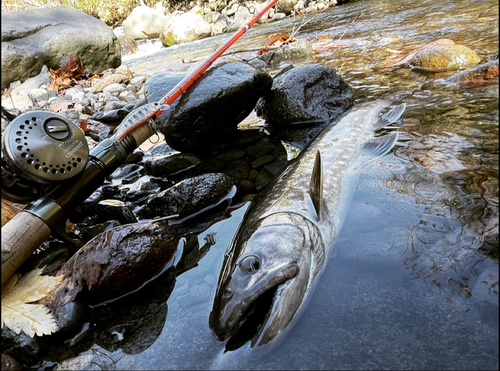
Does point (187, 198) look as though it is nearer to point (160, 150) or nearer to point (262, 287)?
point (262, 287)

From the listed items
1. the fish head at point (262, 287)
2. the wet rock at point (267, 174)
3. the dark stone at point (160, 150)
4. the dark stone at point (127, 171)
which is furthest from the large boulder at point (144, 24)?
the fish head at point (262, 287)

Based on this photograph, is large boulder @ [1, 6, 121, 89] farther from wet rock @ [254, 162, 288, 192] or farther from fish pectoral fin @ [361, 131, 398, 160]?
fish pectoral fin @ [361, 131, 398, 160]

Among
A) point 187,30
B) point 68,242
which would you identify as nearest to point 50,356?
point 68,242

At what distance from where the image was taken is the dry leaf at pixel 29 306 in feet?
7.57

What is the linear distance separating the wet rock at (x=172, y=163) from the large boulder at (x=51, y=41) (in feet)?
26.2

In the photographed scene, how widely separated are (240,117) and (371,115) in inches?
68.4

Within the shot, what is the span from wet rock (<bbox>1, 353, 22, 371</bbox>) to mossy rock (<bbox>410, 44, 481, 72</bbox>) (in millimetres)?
6094

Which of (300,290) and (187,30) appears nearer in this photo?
(300,290)

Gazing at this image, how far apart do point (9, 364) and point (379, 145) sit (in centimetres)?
360

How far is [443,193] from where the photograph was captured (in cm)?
282

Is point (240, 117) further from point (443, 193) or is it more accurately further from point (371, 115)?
point (443, 193)

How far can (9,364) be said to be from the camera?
205 centimetres

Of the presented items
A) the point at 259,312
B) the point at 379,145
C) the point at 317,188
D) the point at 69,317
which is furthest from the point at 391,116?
the point at 69,317

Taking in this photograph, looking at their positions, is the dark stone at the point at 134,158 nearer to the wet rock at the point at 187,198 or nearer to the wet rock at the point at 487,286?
the wet rock at the point at 187,198
